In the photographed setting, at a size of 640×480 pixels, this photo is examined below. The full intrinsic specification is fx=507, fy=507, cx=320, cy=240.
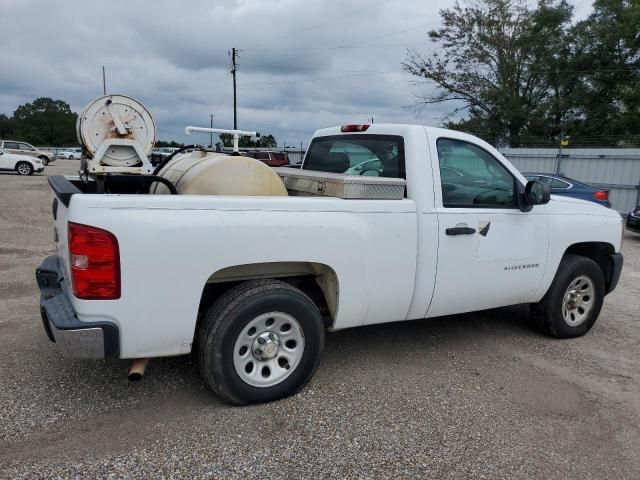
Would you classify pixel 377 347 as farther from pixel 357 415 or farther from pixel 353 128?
pixel 353 128

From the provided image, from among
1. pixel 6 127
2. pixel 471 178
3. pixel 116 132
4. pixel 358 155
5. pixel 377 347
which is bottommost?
pixel 377 347

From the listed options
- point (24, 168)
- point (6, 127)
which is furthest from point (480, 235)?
point (6, 127)

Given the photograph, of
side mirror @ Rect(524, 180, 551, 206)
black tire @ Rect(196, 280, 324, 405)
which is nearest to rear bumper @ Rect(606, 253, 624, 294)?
side mirror @ Rect(524, 180, 551, 206)

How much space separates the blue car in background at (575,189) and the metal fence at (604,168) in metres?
3.31

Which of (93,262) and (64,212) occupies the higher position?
(64,212)

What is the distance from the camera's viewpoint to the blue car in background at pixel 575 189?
41.7 feet

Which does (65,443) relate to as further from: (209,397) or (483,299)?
(483,299)

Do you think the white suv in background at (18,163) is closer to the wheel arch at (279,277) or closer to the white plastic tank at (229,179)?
the white plastic tank at (229,179)

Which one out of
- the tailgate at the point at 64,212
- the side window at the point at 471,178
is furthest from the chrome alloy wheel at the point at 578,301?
the tailgate at the point at 64,212

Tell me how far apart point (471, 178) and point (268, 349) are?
6.94 feet

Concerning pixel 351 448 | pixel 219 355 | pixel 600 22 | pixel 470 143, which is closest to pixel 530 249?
pixel 470 143

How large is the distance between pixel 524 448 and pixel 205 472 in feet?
6.04

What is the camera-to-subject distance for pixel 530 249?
429 cm

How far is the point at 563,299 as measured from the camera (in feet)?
15.5
